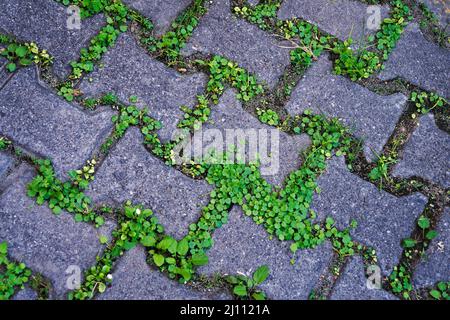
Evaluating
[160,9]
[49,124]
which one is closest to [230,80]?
[160,9]

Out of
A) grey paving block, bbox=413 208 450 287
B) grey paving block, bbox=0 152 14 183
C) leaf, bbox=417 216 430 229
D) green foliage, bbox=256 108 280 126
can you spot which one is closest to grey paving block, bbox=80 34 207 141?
green foliage, bbox=256 108 280 126

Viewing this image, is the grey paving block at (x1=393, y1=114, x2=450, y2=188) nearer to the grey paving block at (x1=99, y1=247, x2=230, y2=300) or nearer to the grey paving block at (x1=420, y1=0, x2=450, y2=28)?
the grey paving block at (x1=420, y1=0, x2=450, y2=28)

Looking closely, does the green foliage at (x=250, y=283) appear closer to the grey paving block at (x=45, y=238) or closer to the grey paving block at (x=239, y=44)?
the grey paving block at (x=45, y=238)

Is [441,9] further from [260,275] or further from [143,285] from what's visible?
[143,285]

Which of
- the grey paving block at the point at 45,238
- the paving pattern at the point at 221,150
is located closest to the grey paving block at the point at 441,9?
the paving pattern at the point at 221,150

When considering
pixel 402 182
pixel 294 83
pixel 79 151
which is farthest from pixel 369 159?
pixel 79 151

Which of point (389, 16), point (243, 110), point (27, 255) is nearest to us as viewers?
point (27, 255)

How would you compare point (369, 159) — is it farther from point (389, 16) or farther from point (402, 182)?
point (389, 16)
